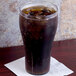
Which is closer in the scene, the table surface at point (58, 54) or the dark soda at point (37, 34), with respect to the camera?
the dark soda at point (37, 34)

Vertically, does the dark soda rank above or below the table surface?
above

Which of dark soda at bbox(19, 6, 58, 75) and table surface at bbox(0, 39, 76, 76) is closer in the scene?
dark soda at bbox(19, 6, 58, 75)

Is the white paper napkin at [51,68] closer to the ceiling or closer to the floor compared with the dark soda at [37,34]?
closer to the floor

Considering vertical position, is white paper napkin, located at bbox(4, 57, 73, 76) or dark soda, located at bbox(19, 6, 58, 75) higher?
dark soda, located at bbox(19, 6, 58, 75)

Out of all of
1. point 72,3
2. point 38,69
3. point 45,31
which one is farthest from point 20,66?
point 72,3

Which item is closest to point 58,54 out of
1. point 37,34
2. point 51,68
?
point 51,68
